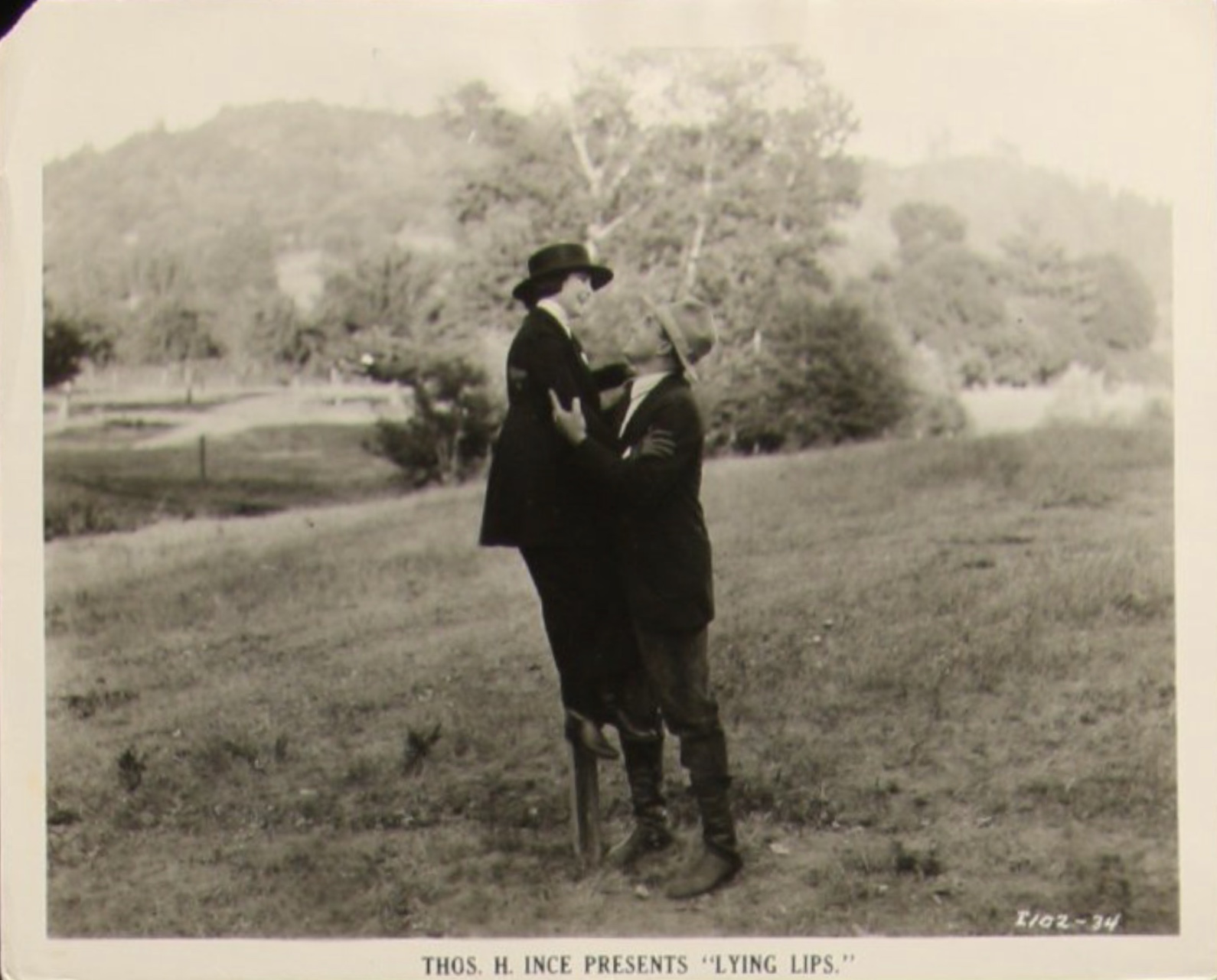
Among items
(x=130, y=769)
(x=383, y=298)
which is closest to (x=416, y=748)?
(x=130, y=769)

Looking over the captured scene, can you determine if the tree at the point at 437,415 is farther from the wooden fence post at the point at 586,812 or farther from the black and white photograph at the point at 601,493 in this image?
the wooden fence post at the point at 586,812

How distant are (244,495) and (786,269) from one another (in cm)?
134

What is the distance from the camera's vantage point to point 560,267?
354 cm

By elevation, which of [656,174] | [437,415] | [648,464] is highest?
[656,174]

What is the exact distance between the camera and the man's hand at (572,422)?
3445 millimetres

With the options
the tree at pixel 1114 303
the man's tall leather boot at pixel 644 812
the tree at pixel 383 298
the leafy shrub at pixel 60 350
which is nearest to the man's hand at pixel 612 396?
the tree at pixel 383 298

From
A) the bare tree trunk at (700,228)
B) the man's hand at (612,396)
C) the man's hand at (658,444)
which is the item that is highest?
the bare tree trunk at (700,228)

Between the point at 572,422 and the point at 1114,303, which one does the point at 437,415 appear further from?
the point at 1114,303

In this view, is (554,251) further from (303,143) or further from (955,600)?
(955,600)

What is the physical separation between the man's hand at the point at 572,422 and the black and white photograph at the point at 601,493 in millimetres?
23

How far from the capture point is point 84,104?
141 inches

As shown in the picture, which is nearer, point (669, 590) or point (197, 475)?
point (669, 590)

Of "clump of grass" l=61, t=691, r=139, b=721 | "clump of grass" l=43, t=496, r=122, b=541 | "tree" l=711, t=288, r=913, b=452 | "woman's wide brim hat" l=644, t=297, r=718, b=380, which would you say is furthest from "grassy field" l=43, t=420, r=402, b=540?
"tree" l=711, t=288, r=913, b=452

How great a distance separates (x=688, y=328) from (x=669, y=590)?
579mm
